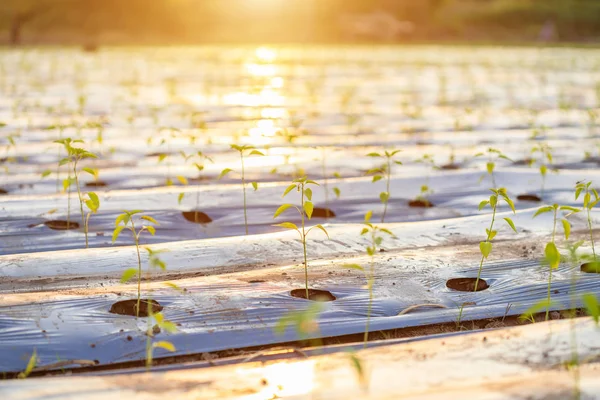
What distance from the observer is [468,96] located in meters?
10.3

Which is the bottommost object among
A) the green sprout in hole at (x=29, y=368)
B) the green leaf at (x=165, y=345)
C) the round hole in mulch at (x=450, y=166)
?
the green sprout in hole at (x=29, y=368)

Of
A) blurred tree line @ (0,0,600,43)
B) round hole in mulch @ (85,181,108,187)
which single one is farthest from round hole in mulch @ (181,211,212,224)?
blurred tree line @ (0,0,600,43)

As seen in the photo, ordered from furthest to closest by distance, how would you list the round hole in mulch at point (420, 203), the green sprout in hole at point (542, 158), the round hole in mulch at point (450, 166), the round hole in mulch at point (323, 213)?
the round hole in mulch at point (450, 166)
the green sprout in hole at point (542, 158)
the round hole in mulch at point (420, 203)
the round hole in mulch at point (323, 213)

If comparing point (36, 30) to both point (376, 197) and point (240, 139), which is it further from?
point (376, 197)

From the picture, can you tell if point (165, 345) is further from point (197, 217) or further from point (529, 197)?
point (529, 197)

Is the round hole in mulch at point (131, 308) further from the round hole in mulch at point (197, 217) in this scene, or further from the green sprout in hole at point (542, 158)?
the green sprout in hole at point (542, 158)

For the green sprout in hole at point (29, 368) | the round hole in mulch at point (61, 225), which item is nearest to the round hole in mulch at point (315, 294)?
the green sprout in hole at point (29, 368)

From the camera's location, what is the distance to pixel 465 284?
2.81 m

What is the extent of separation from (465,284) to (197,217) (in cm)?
154

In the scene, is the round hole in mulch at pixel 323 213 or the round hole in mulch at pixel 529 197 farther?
the round hole in mulch at pixel 529 197

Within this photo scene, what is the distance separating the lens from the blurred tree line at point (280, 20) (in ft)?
111

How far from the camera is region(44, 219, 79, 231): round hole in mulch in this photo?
11.8 feet

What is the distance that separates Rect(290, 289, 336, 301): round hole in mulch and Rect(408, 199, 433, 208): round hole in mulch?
5.42ft

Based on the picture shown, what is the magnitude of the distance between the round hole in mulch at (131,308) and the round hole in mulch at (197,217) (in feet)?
4.25
